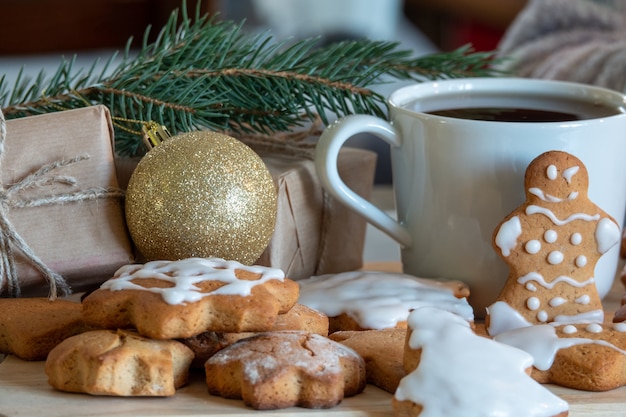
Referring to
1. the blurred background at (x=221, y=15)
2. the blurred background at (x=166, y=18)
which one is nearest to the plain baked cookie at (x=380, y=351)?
the blurred background at (x=166, y=18)

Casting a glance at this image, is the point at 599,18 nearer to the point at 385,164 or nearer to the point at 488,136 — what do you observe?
the point at 385,164

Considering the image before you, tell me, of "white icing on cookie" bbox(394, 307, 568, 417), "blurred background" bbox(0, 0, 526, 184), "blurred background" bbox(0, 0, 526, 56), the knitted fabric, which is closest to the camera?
"white icing on cookie" bbox(394, 307, 568, 417)

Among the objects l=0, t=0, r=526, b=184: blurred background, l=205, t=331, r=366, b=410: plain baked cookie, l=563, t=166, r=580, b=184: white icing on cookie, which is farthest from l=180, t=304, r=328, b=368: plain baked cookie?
l=0, t=0, r=526, b=184: blurred background

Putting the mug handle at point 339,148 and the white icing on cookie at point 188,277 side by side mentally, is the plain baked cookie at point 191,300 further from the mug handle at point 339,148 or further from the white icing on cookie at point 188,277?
the mug handle at point 339,148

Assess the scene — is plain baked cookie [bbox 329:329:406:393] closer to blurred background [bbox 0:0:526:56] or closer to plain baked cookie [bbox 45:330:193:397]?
plain baked cookie [bbox 45:330:193:397]

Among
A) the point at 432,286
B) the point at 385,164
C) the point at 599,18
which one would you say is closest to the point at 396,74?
the point at 432,286
